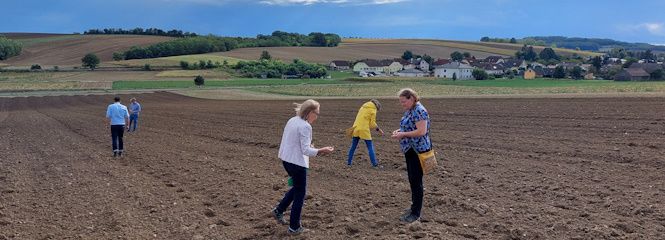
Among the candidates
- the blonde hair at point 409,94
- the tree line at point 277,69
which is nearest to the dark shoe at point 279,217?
the blonde hair at point 409,94

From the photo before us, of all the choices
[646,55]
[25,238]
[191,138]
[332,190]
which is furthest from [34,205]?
[646,55]

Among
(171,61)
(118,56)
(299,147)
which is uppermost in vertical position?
(299,147)

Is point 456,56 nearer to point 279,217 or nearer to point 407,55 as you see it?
point 407,55

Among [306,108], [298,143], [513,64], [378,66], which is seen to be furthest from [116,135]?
[513,64]

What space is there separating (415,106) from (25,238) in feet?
16.9

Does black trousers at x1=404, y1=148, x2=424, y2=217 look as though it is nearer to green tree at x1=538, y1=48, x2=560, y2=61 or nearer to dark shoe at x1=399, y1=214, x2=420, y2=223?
dark shoe at x1=399, y1=214, x2=420, y2=223

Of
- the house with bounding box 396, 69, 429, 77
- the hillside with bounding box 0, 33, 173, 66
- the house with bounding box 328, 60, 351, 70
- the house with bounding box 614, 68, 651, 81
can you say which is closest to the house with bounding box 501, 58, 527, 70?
the house with bounding box 396, 69, 429, 77

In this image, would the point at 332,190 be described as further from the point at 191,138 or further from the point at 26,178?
the point at 191,138

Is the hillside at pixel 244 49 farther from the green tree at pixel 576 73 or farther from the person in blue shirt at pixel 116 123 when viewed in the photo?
the person in blue shirt at pixel 116 123

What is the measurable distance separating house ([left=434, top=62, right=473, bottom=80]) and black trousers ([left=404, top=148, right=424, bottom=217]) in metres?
98.0

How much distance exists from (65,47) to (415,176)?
127m

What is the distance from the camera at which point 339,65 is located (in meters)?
119

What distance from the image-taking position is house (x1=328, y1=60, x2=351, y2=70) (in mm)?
116887

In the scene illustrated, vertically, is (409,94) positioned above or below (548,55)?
above
